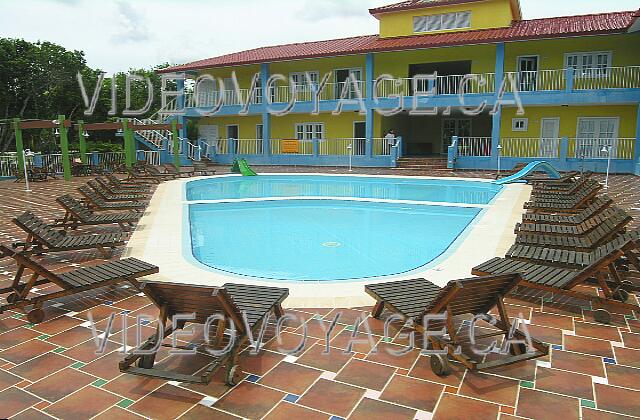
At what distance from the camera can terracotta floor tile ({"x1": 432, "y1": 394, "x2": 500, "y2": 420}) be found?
293 cm

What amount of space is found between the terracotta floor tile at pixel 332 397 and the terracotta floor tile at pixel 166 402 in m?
0.75

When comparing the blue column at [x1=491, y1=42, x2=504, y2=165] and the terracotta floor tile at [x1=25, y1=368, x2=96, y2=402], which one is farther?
the blue column at [x1=491, y1=42, x2=504, y2=165]

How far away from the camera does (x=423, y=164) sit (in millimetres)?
21219

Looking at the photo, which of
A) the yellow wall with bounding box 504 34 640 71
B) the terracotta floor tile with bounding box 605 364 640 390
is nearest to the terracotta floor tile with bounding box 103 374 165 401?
the terracotta floor tile with bounding box 605 364 640 390

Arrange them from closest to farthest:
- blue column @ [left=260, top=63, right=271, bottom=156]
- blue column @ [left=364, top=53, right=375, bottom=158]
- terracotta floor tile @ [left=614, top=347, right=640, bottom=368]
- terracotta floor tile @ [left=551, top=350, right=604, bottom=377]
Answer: terracotta floor tile @ [left=551, top=350, right=604, bottom=377] < terracotta floor tile @ [left=614, top=347, right=640, bottom=368] < blue column @ [left=364, top=53, right=375, bottom=158] < blue column @ [left=260, top=63, right=271, bottom=156]

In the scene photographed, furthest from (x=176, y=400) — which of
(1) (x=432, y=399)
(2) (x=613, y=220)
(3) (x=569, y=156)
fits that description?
(3) (x=569, y=156)

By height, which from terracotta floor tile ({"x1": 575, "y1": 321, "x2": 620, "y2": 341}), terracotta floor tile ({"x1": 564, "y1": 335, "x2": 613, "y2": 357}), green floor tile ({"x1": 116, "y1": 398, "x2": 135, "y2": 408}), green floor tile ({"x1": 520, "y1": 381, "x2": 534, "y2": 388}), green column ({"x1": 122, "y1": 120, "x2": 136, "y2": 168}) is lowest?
green floor tile ({"x1": 116, "y1": 398, "x2": 135, "y2": 408})

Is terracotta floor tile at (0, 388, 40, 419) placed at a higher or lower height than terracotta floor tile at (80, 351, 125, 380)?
lower

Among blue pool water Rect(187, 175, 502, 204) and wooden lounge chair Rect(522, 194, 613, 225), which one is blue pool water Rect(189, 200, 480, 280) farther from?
blue pool water Rect(187, 175, 502, 204)

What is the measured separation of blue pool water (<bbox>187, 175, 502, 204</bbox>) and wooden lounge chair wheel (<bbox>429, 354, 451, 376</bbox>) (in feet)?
31.8

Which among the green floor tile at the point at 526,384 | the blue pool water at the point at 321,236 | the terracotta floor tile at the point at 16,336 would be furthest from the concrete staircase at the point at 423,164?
the terracotta floor tile at the point at 16,336

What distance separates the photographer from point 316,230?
10.1 meters

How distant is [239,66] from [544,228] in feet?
76.8

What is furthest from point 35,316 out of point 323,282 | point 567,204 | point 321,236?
point 567,204
